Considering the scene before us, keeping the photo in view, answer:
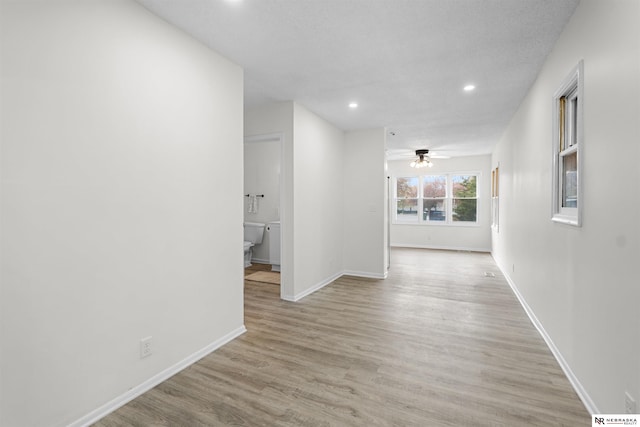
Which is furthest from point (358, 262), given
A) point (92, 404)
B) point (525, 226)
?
point (92, 404)

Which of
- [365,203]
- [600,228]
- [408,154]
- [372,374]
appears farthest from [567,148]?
[408,154]

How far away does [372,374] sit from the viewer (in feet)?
7.68

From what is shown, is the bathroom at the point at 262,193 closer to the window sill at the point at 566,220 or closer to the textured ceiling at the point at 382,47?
the textured ceiling at the point at 382,47

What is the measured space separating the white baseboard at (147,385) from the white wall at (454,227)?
23.6 feet

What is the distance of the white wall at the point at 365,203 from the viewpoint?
532 centimetres

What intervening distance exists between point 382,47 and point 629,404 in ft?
8.98

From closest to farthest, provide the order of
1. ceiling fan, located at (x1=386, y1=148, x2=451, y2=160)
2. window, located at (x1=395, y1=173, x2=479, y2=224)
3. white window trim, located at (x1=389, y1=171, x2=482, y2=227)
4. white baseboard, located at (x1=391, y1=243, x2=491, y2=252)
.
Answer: ceiling fan, located at (x1=386, y1=148, x2=451, y2=160), white baseboard, located at (x1=391, y1=243, x2=491, y2=252), white window trim, located at (x1=389, y1=171, x2=482, y2=227), window, located at (x1=395, y1=173, x2=479, y2=224)

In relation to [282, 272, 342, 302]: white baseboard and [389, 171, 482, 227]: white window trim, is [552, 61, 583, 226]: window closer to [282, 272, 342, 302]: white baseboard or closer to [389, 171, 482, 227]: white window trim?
[282, 272, 342, 302]: white baseboard

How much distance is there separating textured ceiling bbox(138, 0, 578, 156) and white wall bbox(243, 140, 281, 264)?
2.49m

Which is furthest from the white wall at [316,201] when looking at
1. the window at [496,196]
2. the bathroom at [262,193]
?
the window at [496,196]

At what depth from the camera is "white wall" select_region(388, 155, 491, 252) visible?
8.41 meters

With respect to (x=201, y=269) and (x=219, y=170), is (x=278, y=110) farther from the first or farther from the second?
(x=201, y=269)

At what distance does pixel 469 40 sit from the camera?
101 inches

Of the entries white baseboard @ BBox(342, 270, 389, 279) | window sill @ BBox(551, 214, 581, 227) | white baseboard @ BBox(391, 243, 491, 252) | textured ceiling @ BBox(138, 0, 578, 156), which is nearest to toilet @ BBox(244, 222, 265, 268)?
white baseboard @ BBox(342, 270, 389, 279)
